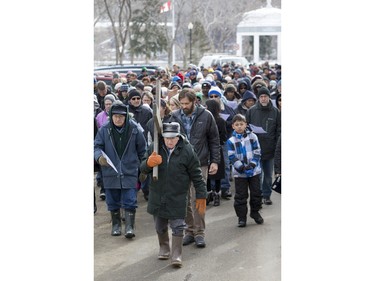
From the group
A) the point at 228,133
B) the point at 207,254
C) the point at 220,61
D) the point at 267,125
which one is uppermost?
the point at 267,125

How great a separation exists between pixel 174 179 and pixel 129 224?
1.68m

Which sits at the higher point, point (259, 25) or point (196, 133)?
point (259, 25)

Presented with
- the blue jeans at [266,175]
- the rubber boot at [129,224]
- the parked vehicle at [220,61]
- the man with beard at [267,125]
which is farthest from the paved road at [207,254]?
the parked vehicle at [220,61]

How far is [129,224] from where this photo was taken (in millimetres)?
9672

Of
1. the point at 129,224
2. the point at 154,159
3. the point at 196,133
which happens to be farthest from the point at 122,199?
the point at 154,159

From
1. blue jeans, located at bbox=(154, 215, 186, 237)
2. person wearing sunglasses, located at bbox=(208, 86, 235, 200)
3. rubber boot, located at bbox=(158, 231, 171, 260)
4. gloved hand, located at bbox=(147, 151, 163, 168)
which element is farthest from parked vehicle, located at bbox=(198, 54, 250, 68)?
gloved hand, located at bbox=(147, 151, 163, 168)

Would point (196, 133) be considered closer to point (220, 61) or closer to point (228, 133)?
Answer: point (228, 133)

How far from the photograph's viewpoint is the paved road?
8.07 m

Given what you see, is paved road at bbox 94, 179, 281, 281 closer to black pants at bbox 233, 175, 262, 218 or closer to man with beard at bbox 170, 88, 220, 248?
black pants at bbox 233, 175, 262, 218

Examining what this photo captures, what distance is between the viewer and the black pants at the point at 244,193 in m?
9.97

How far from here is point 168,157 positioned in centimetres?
822
